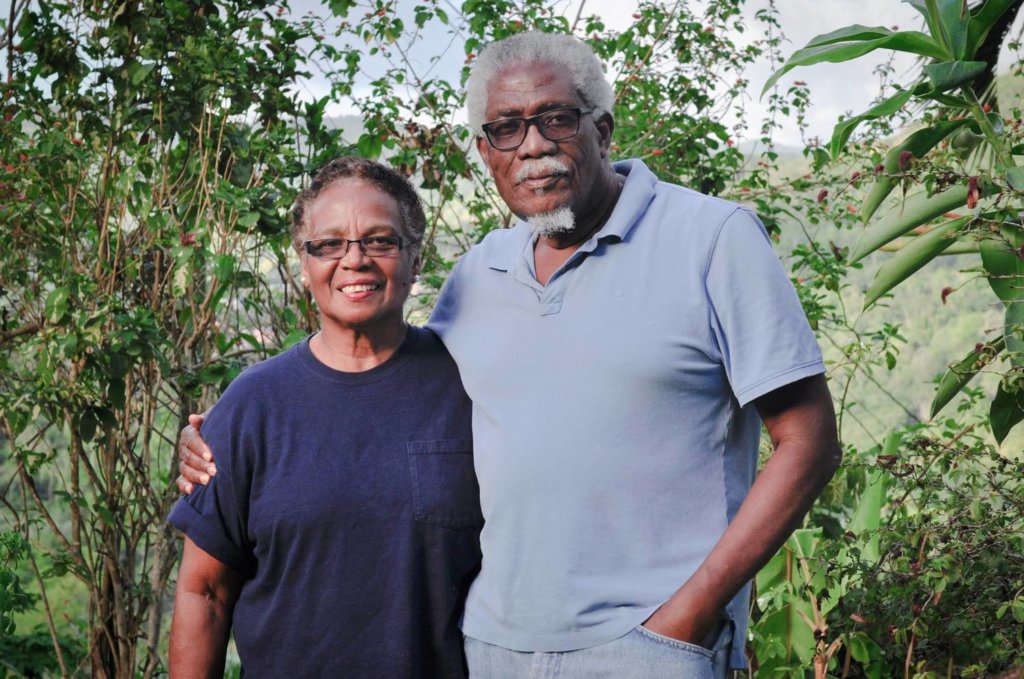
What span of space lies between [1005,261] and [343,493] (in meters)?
1.78

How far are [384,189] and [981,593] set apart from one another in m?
2.21

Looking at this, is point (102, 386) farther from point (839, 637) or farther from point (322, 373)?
point (839, 637)

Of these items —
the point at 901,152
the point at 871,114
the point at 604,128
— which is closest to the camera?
the point at 604,128

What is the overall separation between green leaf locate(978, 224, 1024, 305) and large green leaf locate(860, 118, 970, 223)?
279 mm

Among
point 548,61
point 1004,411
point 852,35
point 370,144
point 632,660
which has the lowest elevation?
point 632,660

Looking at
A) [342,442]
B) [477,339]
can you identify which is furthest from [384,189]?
[342,442]

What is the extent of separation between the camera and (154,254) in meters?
4.31

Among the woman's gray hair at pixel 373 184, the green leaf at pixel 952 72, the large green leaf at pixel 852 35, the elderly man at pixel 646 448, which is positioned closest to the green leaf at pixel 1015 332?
the green leaf at pixel 952 72

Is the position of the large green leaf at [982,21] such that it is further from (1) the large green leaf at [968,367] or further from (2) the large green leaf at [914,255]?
(1) the large green leaf at [968,367]

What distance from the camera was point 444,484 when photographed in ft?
7.27

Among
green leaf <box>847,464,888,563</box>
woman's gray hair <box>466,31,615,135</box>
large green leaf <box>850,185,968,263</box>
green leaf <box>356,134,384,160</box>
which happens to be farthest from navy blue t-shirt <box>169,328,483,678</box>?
green leaf <box>356,134,384,160</box>

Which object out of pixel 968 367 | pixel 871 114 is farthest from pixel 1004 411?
pixel 871 114

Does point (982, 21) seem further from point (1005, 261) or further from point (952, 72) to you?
point (1005, 261)

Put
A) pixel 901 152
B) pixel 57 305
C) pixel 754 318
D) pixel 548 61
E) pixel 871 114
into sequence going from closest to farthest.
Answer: pixel 754 318 → pixel 548 61 → pixel 871 114 → pixel 901 152 → pixel 57 305
